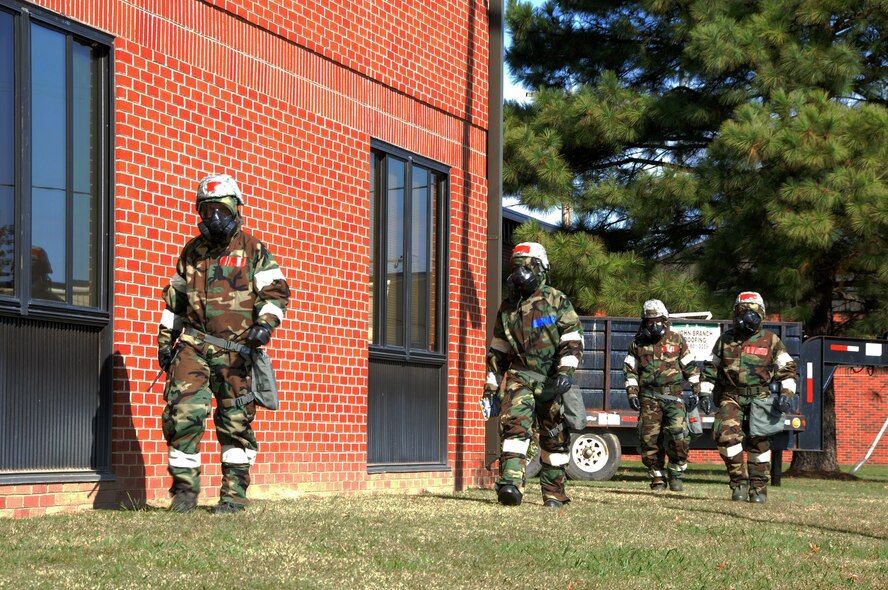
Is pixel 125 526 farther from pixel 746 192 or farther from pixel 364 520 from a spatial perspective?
pixel 746 192

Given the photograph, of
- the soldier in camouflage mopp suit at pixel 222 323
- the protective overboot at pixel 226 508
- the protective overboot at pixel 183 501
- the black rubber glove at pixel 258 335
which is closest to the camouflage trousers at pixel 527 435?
the soldier in camouflage mopp suit at pixel 222 323

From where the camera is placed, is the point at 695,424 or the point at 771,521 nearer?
the point at 771,521

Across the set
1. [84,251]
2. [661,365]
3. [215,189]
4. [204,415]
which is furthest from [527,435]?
[661,365]

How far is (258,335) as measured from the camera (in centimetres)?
870

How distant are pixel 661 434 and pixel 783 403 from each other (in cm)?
301

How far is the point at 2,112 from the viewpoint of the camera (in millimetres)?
8891

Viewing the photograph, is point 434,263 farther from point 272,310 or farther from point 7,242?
point 7,242

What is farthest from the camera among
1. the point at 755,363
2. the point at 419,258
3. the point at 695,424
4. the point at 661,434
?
the point at 695,424

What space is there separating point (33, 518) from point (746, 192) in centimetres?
1590

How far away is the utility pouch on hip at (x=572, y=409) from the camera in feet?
36.4

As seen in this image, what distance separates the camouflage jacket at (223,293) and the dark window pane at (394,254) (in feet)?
14.9

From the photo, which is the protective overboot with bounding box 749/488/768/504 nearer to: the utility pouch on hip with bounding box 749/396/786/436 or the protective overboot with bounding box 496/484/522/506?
the utility pouch on hip with bounding box 749/396/786/436

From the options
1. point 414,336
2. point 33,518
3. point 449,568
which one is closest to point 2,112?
point 33,518

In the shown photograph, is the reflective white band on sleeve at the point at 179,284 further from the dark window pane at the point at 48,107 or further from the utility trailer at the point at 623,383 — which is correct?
A: the utility trailer at the point at 623,383
